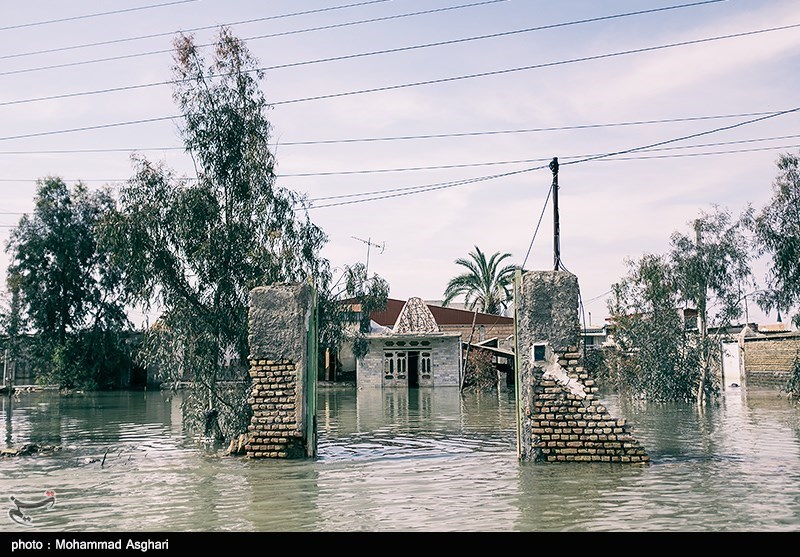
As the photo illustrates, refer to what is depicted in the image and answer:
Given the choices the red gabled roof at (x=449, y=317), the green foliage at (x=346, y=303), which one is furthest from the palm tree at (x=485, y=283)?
the green foliage at (x=346, y=303)

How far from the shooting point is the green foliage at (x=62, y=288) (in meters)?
40.4

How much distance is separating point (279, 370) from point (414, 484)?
10.5 ft

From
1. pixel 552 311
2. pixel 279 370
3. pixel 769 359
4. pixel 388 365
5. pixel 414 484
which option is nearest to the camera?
pixel 414 484

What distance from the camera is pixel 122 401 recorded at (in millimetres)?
32062

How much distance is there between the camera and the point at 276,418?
40.7 feet

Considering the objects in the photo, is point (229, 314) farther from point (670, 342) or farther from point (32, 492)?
point (670, 342)

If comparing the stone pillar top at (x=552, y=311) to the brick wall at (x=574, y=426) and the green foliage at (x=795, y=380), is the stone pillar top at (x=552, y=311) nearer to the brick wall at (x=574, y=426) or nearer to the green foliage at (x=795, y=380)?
the brick wall at (x=574, y=426)

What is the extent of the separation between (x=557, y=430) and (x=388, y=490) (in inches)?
113

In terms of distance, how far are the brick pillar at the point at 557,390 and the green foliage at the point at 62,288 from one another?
33259 millimetres

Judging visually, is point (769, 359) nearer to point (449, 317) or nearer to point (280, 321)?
point (449, 317)

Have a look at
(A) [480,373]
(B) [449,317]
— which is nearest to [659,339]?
(A) [480,373]

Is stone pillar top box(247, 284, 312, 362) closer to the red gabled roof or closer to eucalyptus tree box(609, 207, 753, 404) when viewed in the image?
eucalyptus tree box(609, 207, 753, 404)

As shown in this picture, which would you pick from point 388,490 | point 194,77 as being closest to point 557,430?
point 388,490

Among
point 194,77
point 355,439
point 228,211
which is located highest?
point 194,77
